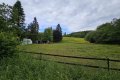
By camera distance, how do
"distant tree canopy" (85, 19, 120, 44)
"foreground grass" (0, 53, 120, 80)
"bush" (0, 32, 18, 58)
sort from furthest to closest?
"distant tree canopy" (85, 19, 120, 44) < "bush" (0, 32, 18, 58) < "foreground grass" (0, 53, 120, 80)

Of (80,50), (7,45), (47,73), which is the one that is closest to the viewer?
(47,73)

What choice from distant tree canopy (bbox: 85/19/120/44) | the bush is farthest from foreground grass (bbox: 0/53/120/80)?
distant tree canopy (bbox: 85/19/120/44)

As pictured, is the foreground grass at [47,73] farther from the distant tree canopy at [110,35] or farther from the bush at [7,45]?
the distant tree canopy at [110,35]

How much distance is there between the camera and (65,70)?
376 inches

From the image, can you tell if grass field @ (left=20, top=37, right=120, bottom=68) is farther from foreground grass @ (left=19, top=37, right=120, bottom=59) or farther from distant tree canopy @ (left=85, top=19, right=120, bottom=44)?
distant tree canopy @ (left=85, top=19, right=120, bottom=44)

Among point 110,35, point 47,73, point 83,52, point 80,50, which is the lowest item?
point 80,50

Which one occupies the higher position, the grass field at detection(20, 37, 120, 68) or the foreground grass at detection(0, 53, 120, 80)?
the foreground grass at detection(0, 53, 120, 80)

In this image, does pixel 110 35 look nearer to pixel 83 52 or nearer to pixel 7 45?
pixel 83 52

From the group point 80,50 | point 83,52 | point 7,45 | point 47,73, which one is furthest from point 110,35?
point 47,73

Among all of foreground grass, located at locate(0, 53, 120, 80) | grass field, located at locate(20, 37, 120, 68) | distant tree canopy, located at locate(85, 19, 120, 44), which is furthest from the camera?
distant tree canopy, located at locate(85, 19, 120, 44)

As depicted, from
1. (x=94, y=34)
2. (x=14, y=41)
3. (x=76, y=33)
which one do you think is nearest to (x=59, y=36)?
(x=94, y=34)

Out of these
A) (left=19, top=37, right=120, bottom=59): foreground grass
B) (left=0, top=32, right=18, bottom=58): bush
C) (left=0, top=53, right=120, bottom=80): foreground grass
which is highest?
(left=0, top=32, right=18, bottom=58): bush

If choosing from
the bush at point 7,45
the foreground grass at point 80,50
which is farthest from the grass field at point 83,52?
the bush at point 7,45

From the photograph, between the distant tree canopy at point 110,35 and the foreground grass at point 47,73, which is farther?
the distant tree canopy at point 110,35
